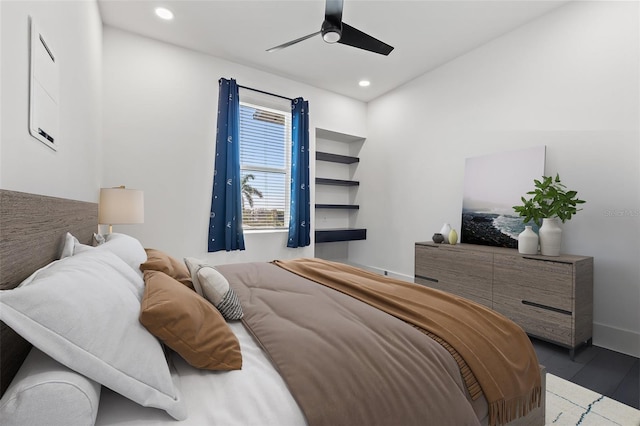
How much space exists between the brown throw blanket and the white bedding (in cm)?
64

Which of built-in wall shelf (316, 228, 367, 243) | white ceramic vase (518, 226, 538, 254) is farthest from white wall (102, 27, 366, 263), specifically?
white ceramic vase (518, 226, 538, 254)

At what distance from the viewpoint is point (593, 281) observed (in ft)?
8.16

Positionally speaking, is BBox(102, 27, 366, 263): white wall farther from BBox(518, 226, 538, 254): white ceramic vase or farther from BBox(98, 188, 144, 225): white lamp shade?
BBox(518, 226, 538, 254): white ceramic vase

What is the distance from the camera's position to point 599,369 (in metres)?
2.09

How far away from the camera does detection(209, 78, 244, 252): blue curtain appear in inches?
140

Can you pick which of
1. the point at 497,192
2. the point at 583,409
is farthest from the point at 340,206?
the point at 583,409

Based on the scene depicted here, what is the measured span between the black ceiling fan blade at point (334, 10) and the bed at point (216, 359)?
1.94m

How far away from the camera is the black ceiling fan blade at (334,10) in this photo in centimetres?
207

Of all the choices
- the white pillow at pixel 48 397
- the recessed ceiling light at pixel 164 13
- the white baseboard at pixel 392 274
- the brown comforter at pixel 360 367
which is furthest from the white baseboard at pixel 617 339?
the recessed ceiling light at pixel 164 13

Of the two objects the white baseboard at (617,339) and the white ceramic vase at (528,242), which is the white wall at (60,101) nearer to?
the white ceramic vase at (528,242)

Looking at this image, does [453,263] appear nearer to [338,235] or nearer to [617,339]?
[617,339]

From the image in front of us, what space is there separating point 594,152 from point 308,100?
3287 millimetres

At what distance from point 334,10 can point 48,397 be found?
2426 millimetres

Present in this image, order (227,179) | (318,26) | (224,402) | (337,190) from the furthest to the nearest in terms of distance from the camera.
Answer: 1. (337,190)
2. (227,179)
3. (318,26)
4. (224,402)
